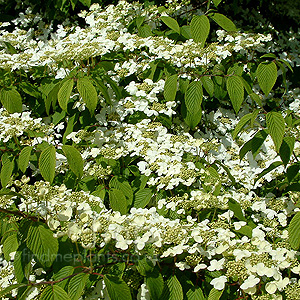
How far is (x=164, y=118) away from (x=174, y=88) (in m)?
0.20

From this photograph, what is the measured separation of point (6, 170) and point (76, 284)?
1001mm

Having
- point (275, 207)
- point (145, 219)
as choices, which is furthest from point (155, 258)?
point (275, 207)

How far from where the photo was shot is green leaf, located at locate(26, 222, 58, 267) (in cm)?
132

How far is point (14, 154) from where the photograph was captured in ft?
7.00

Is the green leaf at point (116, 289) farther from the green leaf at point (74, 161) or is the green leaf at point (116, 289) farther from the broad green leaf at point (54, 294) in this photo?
the green leaf at point (74, 161)

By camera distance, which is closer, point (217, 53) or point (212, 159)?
point (212, 159)

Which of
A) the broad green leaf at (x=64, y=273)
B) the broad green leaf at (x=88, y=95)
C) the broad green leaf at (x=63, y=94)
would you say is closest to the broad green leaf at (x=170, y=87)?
the broad green leaf at (x=88, y=95)

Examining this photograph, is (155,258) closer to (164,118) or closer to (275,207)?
(275,207)

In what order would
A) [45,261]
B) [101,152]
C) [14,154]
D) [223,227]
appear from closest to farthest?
[45,261], [223,227], [101,152], [14,154]

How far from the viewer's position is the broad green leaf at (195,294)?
4.57 ft

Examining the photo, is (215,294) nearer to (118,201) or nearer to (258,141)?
(118,201)

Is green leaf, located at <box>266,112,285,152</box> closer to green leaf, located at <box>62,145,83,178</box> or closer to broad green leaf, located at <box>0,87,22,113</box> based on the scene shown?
green leaf, located at <box>62,145,83,178</box>

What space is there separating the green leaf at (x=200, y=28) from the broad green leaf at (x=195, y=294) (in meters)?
1.54

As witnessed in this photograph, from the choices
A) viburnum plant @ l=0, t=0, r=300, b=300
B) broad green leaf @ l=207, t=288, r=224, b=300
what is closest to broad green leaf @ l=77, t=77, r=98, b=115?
viburnum plant @ l=0, t=0, r=300, b=300
